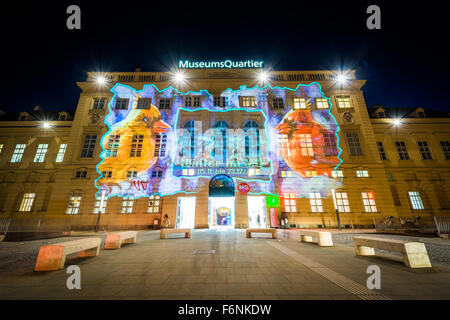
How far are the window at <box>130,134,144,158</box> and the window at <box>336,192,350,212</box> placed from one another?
2206 cm

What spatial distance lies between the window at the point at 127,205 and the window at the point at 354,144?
81.5 feet

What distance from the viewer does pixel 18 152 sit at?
856 inches

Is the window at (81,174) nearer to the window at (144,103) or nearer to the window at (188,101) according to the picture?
the window at (144,103)

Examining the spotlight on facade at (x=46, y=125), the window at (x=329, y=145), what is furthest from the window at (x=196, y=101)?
the spotlight on facade at (x=46, y=125)

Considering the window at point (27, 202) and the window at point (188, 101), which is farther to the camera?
the window at point (188, 101)

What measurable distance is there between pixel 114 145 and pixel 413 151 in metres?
35.5

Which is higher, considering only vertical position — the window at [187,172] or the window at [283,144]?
the window at [283,144]

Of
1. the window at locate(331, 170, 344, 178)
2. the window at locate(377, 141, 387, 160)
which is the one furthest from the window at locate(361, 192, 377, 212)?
the window at locate(377, 141, 387, 160)

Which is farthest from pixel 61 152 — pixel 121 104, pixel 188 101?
pixel 188 101

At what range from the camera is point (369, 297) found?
3098 millimetres

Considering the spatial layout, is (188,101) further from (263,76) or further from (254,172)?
(254,172)

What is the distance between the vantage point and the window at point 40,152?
2145 centimetres

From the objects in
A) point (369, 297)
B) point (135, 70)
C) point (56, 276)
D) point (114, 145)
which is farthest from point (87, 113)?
point (369, 297)

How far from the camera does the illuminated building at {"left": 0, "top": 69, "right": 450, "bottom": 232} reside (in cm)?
1783
